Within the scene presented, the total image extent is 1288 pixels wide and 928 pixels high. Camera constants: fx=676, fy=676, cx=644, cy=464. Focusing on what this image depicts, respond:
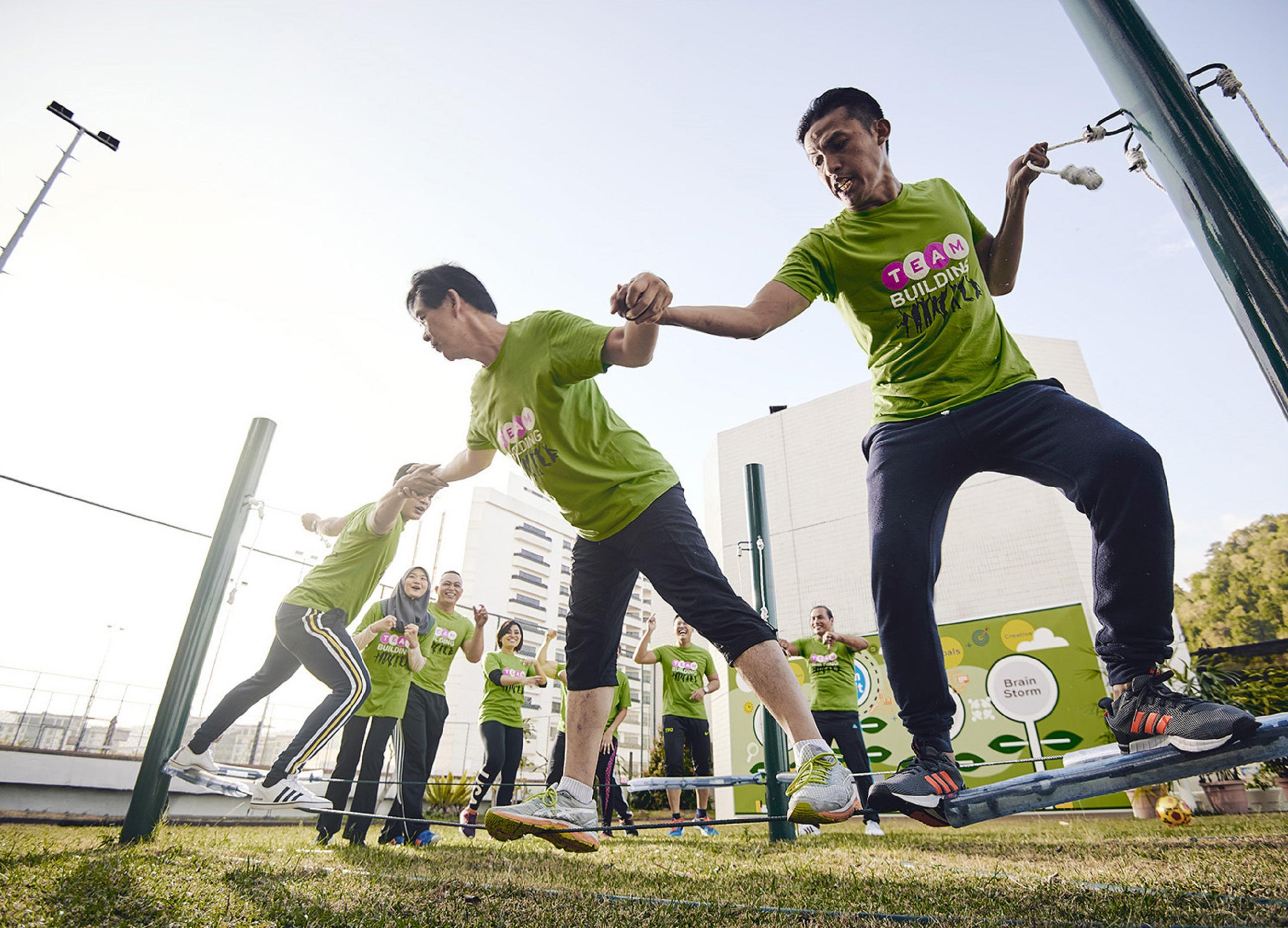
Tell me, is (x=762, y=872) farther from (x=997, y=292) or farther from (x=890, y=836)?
(x=890, y=836)

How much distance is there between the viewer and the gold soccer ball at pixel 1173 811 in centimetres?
683

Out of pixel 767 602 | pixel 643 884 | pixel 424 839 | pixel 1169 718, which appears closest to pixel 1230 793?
pixel 767 602

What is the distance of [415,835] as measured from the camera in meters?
5.23

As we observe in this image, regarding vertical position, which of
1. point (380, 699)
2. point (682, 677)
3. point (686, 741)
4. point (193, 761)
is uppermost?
point (682, 677)

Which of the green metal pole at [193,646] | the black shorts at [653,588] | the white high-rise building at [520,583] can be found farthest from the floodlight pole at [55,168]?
the white high-rise building at [520,583]

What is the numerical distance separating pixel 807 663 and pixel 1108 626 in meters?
5.75

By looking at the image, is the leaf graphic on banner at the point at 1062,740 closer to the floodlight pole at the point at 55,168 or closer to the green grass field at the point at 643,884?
the green grass field at the point at 643,884

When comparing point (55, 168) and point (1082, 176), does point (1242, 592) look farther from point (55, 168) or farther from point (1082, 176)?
point (55, 168)

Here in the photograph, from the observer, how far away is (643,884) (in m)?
2.93

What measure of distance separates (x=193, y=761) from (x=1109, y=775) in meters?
5.11

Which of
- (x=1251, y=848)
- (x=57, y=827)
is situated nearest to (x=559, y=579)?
(x=57, y=827)

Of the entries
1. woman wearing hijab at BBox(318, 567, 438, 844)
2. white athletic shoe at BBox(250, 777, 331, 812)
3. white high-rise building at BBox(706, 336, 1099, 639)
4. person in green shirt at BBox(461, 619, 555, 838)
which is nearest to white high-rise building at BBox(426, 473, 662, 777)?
white high-rise building at BBox(706, 336, 1099, 639)

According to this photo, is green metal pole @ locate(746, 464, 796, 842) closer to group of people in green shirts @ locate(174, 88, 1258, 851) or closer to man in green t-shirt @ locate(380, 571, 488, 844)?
man in green t-shirt @ locate(380, 571, 488, 844)

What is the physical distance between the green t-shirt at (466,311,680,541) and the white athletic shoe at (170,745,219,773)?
347cm
